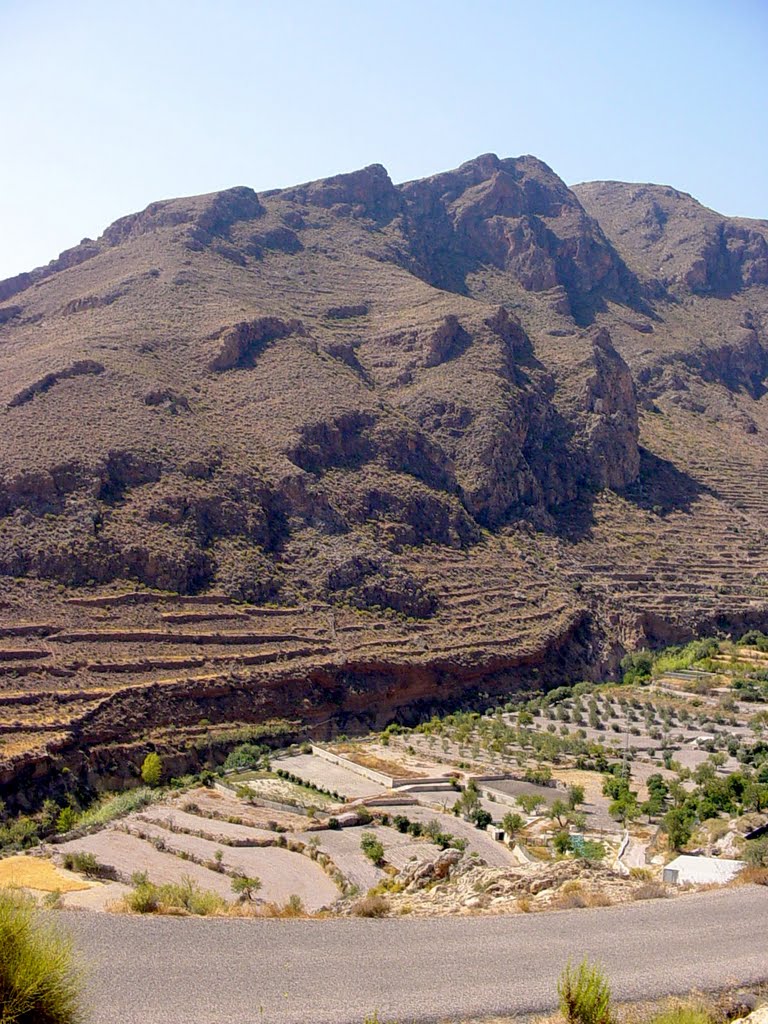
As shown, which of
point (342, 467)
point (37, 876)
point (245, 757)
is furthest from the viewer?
point (342, 467)

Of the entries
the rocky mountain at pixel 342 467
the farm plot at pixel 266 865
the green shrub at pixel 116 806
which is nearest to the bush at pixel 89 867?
the farm plot at pixel 266 865

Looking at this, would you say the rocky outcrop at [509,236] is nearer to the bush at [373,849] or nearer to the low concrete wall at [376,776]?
the low concrete wall at [376,776]

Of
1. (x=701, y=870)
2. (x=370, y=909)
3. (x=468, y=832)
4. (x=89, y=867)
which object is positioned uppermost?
(x=370, y=909)

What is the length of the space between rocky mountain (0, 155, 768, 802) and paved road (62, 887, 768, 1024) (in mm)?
25538

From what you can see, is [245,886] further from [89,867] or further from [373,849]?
[373,849]

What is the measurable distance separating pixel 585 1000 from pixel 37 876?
43.4 ft

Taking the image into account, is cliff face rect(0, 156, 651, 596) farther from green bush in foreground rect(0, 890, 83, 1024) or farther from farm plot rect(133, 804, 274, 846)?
green bush in foreground rect(0, 890, 83, 1024)

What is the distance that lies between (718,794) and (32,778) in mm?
22267

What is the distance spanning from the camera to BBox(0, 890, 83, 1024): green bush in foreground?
29.7 ft

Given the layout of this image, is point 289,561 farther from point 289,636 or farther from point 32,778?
point 32,778

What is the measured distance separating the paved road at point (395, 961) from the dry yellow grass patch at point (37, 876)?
612cm

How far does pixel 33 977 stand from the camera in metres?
9.14

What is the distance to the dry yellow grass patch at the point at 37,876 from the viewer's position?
18484 mm

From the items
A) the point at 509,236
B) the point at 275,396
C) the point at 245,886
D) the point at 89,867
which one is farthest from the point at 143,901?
the point at 509,236
